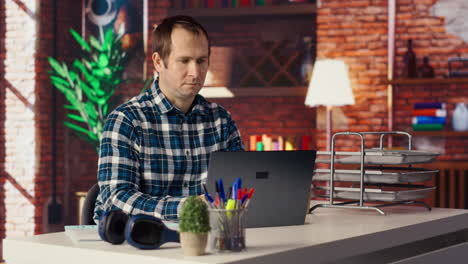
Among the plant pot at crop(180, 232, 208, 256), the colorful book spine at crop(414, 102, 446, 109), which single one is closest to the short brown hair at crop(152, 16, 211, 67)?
the plant pot at crop(180, 232, 208, 256)

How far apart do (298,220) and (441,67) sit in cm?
380

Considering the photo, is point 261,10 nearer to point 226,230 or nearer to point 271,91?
point 271,91

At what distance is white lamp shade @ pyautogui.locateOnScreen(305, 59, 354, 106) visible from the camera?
5059mm

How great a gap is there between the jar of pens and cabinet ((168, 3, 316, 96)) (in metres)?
4.35

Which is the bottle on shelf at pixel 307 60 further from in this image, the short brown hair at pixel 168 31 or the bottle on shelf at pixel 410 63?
the short brown hair at pixel 168 31

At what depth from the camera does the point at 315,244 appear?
1.47 m

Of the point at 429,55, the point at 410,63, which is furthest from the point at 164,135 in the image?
the point at 429,55

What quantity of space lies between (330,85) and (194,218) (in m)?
3.89

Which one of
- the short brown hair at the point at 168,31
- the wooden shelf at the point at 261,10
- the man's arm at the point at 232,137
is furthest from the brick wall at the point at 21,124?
the short brown hair at the point at 168,31

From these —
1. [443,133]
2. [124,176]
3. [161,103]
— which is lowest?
[124,176]

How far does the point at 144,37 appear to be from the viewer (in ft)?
20.4

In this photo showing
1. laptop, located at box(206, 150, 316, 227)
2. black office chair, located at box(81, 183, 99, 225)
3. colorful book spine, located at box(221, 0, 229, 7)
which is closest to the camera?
laptop, located at box(206, 150, 316, 227)

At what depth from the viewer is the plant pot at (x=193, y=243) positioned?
1294mm

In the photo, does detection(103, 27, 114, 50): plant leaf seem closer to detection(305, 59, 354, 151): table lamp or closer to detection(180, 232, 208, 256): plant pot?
detection(305, 59, 354, 151): table lamp
